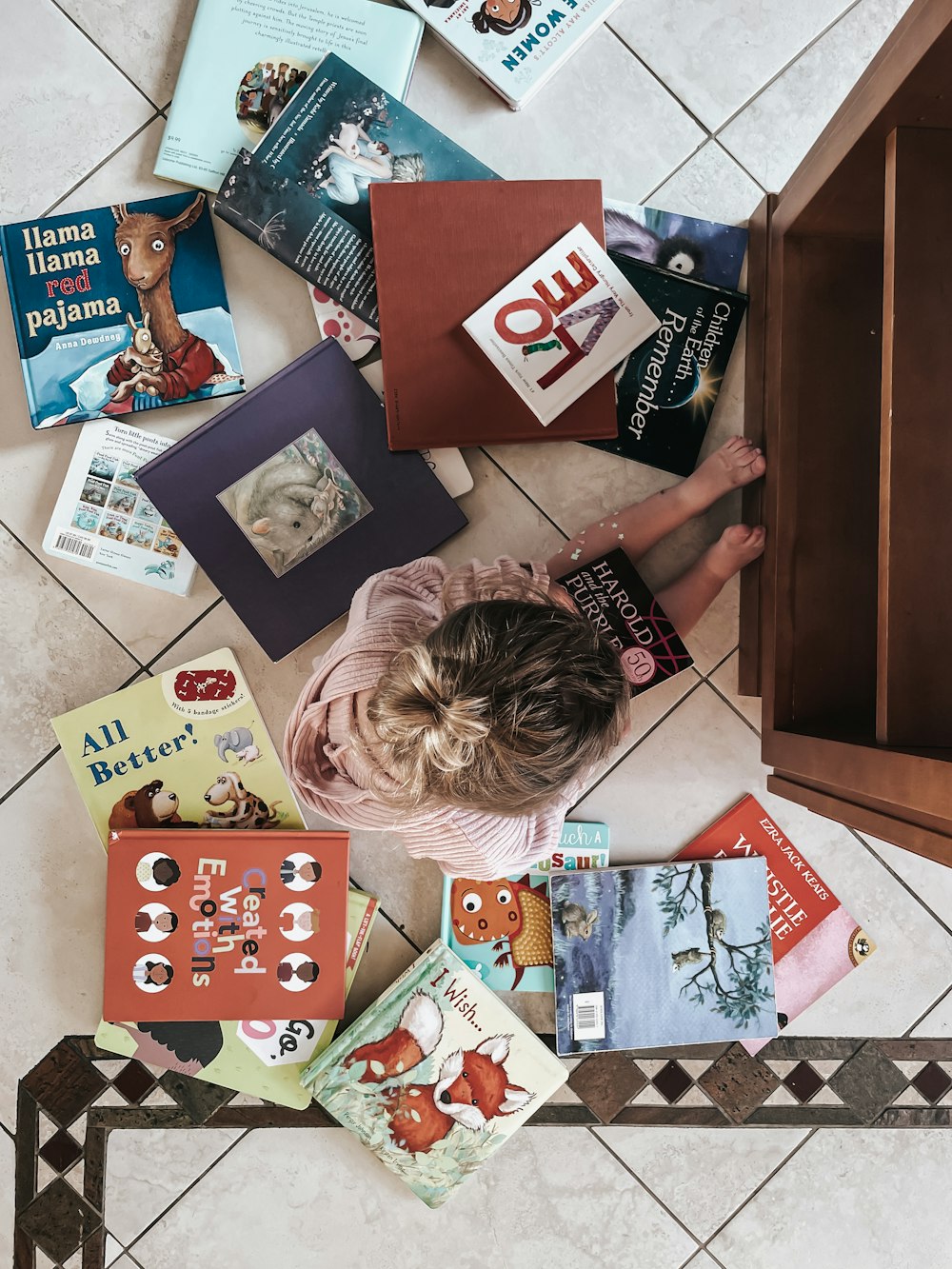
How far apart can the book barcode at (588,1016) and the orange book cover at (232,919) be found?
282 millimetres

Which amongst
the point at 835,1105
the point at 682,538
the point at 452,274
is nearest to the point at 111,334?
the point at 452,274

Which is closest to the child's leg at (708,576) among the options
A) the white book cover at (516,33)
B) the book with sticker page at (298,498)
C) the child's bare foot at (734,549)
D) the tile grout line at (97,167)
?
the child's bare foot at (734,549)

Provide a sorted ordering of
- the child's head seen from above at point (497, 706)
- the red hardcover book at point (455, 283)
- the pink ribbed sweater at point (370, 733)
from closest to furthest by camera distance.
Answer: the child's head seen from above at point (497, 706) < the pink ribbed sweater at point (370, 733) < the red hardcover book at point (455, 283)

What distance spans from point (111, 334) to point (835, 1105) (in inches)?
51.0

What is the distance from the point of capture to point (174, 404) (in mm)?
1031

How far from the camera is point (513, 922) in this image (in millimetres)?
1044

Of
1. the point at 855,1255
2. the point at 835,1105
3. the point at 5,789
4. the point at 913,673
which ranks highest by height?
the point at 5,789

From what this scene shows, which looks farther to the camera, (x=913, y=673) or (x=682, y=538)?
(x=682, y=538)

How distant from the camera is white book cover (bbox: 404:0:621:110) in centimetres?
99

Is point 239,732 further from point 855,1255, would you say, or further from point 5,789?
point 855,1255

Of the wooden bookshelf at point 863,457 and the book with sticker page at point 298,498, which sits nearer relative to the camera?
the wooden bookshelf at point 863,457

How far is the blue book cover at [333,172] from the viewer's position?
1.00 m

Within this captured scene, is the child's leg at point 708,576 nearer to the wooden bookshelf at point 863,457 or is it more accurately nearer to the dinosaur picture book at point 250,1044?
the wooden bookshelf at point 863,457

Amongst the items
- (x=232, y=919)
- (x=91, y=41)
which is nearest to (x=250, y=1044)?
(x=232, y=919)
